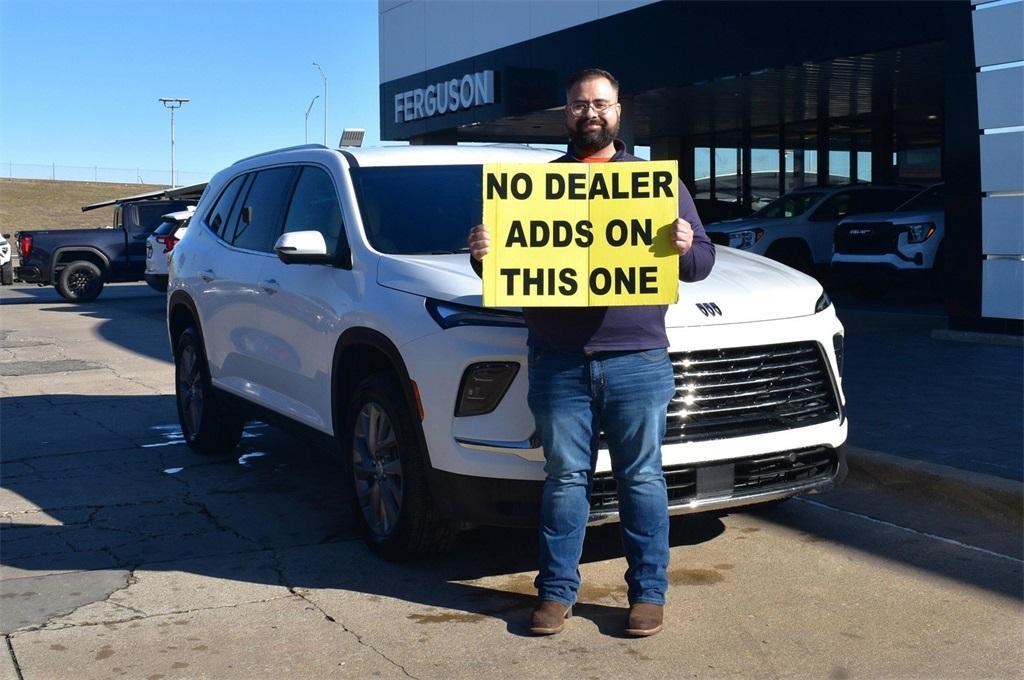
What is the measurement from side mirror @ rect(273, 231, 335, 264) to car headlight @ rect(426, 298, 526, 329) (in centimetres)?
88

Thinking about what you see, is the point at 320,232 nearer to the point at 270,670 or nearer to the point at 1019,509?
the point at 270,670

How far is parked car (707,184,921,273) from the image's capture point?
19.3 meters

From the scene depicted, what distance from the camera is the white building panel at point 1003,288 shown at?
12.4 meters

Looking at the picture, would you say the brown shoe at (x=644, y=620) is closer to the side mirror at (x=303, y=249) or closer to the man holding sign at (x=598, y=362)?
the man holding sign at (x=598, y=362)

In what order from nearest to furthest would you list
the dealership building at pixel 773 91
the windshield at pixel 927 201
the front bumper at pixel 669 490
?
the front bumper at pixel 669 490 < the dealership building at pixel 773 91 < the windshield at pixel 927 201

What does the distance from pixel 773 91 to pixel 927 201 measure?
180 inches

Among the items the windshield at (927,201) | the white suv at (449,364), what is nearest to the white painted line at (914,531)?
the white suv at (449,364)

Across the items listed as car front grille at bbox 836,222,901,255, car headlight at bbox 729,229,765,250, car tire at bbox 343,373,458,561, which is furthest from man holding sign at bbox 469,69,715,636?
car headlight at bbox 729,229,765,250

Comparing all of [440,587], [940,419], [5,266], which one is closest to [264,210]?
[440,587]

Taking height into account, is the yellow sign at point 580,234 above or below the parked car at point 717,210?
below

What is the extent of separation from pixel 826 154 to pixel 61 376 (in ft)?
63.7

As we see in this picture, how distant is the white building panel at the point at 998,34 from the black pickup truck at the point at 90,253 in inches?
649

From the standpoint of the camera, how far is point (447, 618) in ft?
15.4

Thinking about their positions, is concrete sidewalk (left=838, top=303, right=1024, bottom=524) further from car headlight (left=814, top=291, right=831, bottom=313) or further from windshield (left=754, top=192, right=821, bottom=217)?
windshield (left=754, top=192, right=821, bottom=217)
